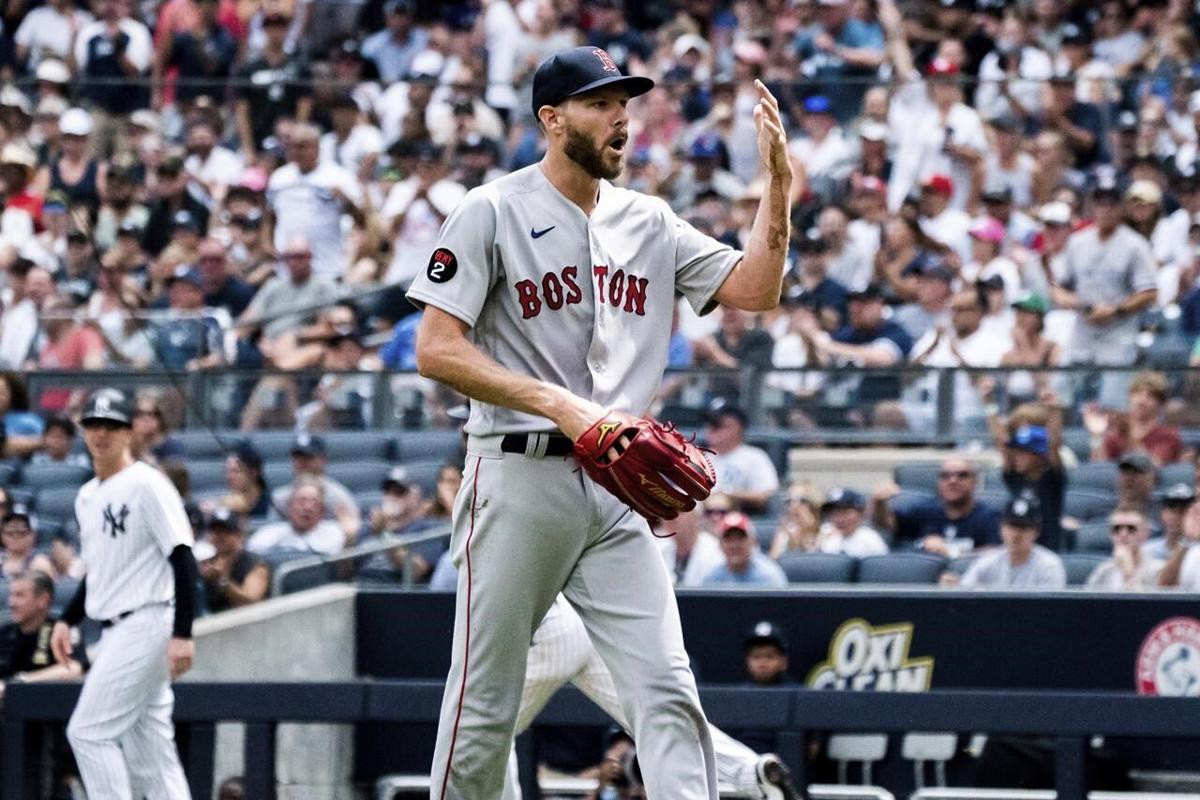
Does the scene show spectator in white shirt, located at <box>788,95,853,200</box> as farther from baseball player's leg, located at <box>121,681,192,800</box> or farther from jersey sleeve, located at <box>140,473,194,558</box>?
baseball player's leg, located at <box>121,681,192,800</box>

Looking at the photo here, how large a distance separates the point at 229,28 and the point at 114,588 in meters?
9.05

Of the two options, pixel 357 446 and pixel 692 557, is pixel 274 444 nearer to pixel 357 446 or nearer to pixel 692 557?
pixel 357 446

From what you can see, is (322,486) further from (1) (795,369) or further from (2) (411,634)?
(1) (795,369)

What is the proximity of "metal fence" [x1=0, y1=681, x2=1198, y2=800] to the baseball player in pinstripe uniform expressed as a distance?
129 mm

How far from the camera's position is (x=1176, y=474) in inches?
368

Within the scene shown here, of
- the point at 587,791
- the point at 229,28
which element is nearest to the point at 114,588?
the point at 587,791

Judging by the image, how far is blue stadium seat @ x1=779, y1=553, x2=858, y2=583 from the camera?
9.45 meters

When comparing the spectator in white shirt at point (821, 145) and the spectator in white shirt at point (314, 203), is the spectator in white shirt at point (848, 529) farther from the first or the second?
the spectator in white shirt at point (314, 203)

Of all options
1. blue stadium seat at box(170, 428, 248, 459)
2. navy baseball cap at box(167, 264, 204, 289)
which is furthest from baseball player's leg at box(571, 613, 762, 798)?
navy baseball cap at box(167, 264, 204, 289)

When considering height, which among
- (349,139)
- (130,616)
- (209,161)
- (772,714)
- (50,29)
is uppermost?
(50,29)

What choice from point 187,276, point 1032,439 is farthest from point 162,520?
point 187,276

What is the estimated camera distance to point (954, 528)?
31.2ft

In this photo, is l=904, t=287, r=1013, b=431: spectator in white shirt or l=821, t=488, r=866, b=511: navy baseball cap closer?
l=821, t=488, r=866, b=511: navy baseball cap

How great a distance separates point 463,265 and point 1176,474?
220 inches
